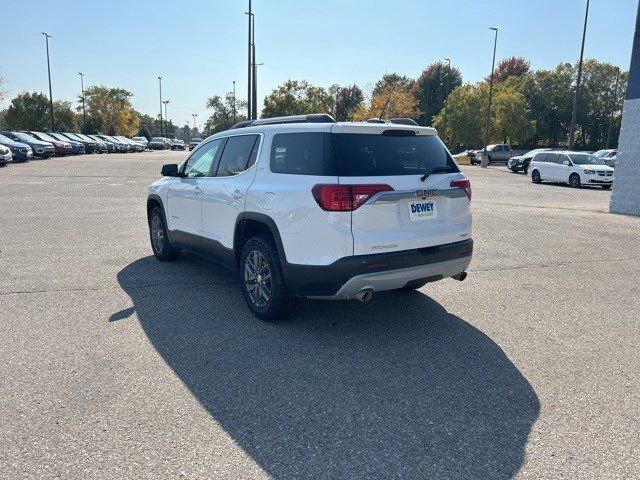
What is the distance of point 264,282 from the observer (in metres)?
4.67

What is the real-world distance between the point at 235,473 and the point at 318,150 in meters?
2.52

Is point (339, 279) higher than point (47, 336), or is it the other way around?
point (339, 279)

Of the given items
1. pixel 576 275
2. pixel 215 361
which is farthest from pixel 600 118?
pixel 215 361

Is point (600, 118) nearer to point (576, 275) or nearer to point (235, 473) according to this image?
point (576, 275)

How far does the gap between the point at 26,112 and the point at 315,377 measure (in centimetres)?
8488

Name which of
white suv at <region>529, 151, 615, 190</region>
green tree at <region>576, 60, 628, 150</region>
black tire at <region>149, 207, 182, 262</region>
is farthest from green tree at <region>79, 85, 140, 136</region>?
black tire at <region>149, 207, 182, 262</region>

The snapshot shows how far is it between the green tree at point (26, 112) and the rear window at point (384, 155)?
273 ft

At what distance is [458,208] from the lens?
4617 mm

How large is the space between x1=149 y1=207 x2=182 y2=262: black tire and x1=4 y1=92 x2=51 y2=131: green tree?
79525 mm

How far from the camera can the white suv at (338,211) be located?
4.00 meters

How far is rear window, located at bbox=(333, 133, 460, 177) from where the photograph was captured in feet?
13.4

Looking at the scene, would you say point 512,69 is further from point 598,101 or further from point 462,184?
point 462,184

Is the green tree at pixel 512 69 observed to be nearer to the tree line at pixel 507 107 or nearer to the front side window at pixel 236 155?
the tree line at pixel 507 107

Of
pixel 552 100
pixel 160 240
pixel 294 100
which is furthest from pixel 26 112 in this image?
pixel 160 240
